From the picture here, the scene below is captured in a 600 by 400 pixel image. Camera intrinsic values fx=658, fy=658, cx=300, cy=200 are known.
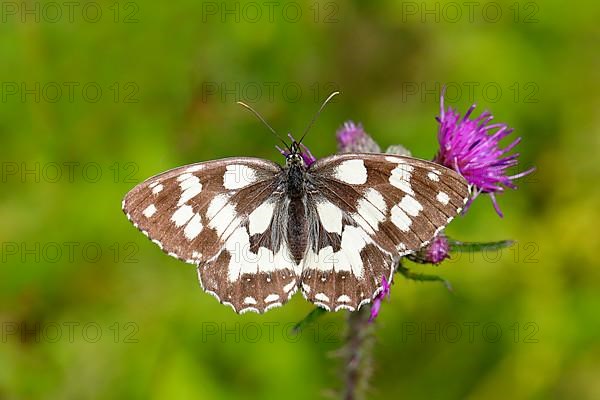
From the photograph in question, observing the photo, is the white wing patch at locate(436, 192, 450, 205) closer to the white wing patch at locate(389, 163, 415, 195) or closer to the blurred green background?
the white wing patch at locate(389, 163, 415, 195)

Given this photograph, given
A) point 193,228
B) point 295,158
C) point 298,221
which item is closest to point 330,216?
point 298,221

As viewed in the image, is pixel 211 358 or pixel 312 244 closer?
pixel 312 244

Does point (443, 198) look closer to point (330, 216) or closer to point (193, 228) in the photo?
point (330, 216)

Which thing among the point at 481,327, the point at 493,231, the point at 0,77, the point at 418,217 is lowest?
the point at 481,327

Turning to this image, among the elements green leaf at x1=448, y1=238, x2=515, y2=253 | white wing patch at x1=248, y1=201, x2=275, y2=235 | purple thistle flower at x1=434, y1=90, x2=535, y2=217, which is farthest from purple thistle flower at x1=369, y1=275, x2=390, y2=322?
purple thistle flower at x1=434, y1=90, x2=535, y2=217

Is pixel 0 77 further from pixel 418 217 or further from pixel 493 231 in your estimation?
pixel 493 231

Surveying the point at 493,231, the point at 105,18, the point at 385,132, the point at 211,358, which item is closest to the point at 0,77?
the point at 105,18

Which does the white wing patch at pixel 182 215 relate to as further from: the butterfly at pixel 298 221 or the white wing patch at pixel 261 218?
the white wing patch at pixel 261 218
